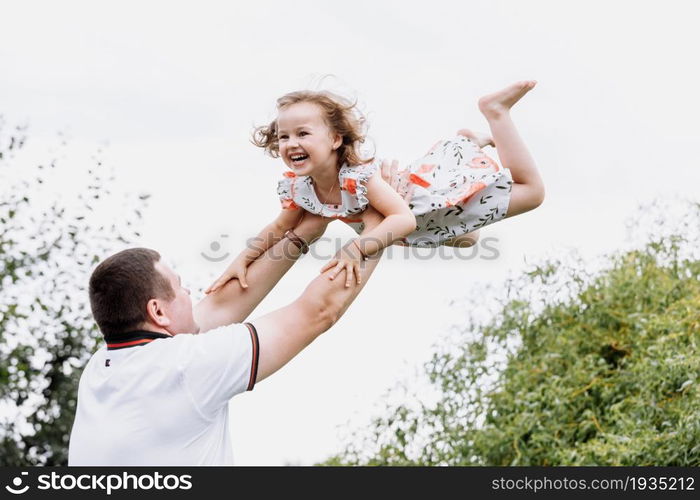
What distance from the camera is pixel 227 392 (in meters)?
2.80

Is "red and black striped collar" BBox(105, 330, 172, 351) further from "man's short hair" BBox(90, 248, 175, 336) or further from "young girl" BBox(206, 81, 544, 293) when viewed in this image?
"young girl" BBox(206, 81, 544, 293)

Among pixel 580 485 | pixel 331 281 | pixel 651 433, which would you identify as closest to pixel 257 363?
pixel 331 281

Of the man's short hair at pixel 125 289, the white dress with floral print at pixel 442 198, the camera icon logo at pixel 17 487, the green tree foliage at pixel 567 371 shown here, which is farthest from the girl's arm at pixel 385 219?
the green tree foliage at pixel 567 371

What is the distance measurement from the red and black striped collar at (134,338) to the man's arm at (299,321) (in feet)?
0.91

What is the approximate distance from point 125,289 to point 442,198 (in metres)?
1.23

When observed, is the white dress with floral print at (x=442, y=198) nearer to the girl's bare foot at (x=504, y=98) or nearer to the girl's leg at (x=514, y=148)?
the girl's leg at (x=514, y=148)

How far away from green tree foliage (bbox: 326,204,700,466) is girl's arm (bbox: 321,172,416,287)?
127 inches

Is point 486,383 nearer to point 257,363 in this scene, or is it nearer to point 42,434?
point 42,434

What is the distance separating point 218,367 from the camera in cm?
278

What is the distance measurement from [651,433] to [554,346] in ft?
4.20

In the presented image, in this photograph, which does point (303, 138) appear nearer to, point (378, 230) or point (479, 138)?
point (378, 230)

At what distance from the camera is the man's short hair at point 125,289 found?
112 inches

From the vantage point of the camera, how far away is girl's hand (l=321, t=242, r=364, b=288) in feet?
10.1

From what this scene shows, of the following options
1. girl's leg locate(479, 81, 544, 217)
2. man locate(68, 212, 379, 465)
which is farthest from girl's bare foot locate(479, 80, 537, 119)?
man locate(68, 212, 379, 465)
